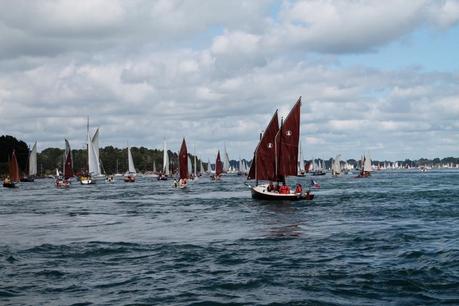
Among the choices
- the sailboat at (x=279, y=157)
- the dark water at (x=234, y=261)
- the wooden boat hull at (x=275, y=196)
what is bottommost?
Answer: the dark water at (x=234, y=261)

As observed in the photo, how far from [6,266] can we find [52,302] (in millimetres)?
8846

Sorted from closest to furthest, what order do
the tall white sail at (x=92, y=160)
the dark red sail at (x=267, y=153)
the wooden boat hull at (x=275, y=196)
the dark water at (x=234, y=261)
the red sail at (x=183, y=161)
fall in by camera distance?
1. the dark water at (x=234, y=261)
2. the wooden boat hull at (x=275, y=196)
3. the dark red sail at (x=267, y=153)
4. the red sail at (x=183, y=161)
5. the tall white sail at (x=92, y=160)

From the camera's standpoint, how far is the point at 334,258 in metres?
32.8

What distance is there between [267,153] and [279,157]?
2.97 m

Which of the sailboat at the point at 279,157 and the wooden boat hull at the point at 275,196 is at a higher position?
the sailboat at the point at 279,157

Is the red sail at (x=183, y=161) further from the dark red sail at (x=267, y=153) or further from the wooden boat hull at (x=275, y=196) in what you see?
the wooden boat hull at (x=275, y=196)

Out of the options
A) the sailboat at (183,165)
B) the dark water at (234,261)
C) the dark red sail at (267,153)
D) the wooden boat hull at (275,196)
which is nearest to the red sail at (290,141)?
the dark red sail at (267,153)

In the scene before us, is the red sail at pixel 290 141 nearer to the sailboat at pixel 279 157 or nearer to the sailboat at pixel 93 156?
the sailboat at pixel 279 157

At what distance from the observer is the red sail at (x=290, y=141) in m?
78.0

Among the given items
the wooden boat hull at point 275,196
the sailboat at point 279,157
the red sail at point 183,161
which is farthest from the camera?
the red sail at point 183,161

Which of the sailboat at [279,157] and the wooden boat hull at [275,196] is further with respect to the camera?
the sailboat at [279,157]

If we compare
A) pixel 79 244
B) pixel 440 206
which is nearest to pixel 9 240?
pixel 79 244

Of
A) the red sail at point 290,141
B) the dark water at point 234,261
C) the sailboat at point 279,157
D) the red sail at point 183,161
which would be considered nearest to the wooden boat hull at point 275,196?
the sailboat at point 279,157

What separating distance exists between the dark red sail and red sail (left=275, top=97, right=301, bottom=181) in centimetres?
223
